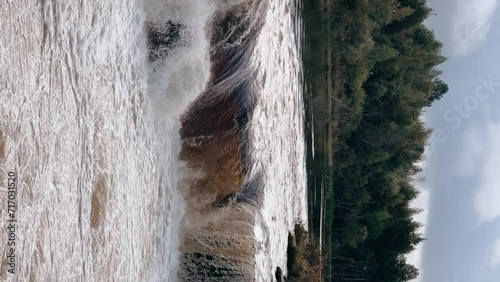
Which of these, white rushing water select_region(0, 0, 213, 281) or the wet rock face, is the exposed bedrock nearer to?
white rushing water select_region(0, 0, 213, 281)

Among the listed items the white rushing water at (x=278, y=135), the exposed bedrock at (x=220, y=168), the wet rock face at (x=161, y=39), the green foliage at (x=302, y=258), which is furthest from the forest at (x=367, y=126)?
the wet rock face at (x=161, y=39)

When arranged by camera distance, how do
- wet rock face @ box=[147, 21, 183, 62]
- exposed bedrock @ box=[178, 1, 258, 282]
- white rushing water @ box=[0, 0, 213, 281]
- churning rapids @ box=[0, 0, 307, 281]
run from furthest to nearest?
exposed bedrock @ box=[178, 1, 258, 282]
wet rock face @ box=[147, 21, 183, 62]
churning rapids @ box=[0, 0, 307, 281]
white rushing water @ box=[0, 0, 213, 281]

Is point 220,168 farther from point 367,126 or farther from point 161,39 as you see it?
point 367,126

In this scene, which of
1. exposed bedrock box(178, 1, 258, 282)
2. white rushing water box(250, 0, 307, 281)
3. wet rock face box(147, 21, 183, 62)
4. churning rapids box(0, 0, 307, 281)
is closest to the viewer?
churning rapids box(0, 0, 307, 281)

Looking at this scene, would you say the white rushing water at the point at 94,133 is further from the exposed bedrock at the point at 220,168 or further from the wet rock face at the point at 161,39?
the exposed bedrock at the point at 220,168

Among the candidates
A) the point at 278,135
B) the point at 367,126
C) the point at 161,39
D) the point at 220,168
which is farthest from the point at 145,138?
the point at 367,126

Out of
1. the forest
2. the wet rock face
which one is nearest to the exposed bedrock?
the wet rock face

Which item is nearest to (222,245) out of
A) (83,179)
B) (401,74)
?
(83,179)
